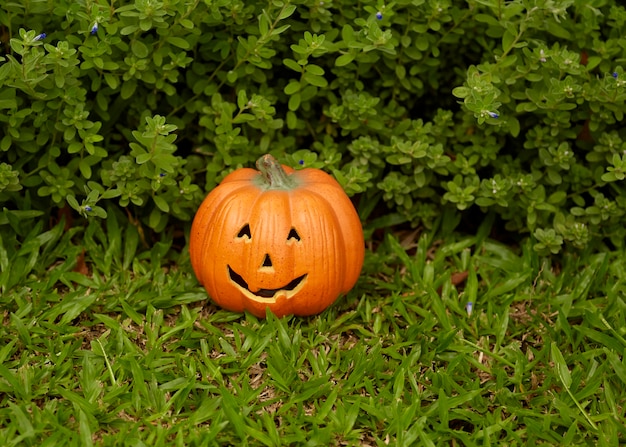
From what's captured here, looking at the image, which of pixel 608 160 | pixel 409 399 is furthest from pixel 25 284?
pixel 608 160

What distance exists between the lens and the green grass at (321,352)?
297 cm

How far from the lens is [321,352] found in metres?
3.34

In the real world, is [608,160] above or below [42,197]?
above

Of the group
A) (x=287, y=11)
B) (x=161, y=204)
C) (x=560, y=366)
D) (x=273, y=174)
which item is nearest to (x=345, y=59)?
(x=287, y=11)

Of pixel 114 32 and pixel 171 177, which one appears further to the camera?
pixel 171 177

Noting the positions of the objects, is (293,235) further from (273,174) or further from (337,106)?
(337,106)

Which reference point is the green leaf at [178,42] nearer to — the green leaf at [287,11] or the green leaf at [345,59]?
the green leaf at [287,11]

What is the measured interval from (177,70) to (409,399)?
187 centimetres

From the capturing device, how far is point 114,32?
3.46 m

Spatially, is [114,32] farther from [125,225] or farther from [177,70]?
[125,225]

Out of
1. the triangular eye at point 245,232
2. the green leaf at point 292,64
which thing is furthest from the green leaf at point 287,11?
the triangular eye at point 245,232

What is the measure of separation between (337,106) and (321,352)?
4.12ft

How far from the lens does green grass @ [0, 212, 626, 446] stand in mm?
2971

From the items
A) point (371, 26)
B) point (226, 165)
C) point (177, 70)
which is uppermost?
point (371, 26)
